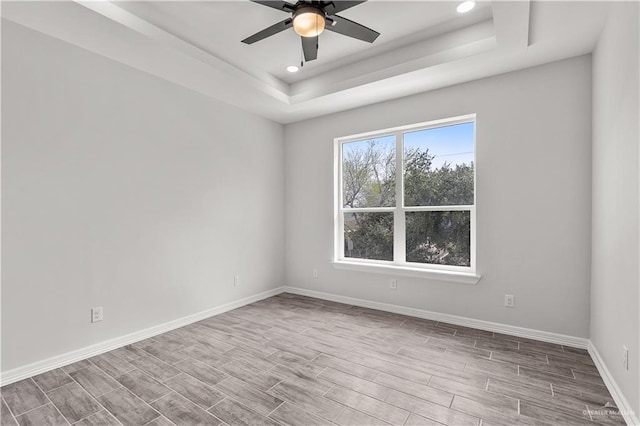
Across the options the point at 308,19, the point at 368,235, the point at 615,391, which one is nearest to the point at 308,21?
the point at 308,19

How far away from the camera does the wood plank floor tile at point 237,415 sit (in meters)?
1.82

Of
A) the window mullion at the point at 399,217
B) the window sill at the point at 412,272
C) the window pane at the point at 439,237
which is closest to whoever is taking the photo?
the window sill at the point at 412,272

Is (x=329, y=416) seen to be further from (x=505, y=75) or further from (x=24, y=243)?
(x=505, y=75)

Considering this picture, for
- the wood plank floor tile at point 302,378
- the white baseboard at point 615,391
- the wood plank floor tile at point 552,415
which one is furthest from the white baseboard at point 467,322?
the wood plank floor tile at point 302,378

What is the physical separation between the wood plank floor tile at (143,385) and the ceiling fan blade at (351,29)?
2865 millimetres

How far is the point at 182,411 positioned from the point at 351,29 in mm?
2857

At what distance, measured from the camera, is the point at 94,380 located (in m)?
2.29

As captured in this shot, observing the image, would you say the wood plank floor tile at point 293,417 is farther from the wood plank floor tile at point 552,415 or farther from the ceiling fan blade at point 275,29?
the ceiling fan blade at point 275,29

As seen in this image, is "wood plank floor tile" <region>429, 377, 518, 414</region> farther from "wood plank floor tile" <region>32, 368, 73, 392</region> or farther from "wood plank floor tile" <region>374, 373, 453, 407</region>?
"wood plank floor tile" <region>32, 368, 73, 392</region>

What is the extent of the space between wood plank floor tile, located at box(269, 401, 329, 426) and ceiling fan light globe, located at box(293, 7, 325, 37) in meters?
2.53

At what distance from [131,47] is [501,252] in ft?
13.1

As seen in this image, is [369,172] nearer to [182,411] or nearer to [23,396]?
[182,411]

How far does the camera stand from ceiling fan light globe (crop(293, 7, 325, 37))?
6.70 feet

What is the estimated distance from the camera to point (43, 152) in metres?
2.46
